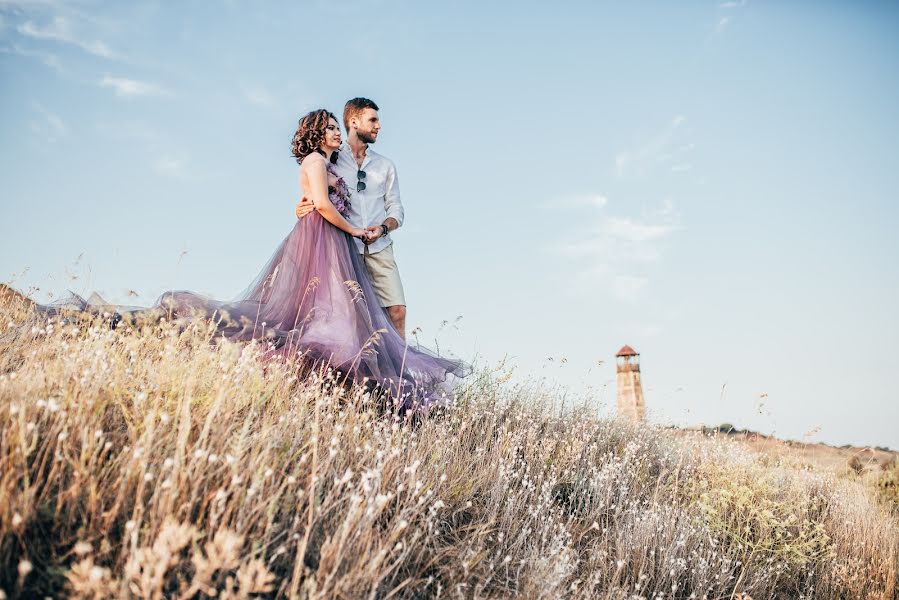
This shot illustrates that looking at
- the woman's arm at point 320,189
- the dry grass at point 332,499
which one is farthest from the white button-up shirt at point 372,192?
the dry grass at point 332,499

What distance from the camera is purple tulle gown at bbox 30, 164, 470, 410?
4.05 m

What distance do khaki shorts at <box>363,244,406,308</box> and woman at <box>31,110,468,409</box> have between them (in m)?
0.51

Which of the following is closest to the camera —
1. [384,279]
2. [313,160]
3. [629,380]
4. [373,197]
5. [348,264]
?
[348,264]

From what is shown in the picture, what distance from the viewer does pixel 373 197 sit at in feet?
19.2

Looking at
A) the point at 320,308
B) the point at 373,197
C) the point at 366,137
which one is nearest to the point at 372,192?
the point at 373,197

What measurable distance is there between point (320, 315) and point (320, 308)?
7 cm

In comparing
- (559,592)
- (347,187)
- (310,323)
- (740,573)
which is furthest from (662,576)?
(347,187)

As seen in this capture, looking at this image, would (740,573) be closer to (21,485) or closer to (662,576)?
(662,576)

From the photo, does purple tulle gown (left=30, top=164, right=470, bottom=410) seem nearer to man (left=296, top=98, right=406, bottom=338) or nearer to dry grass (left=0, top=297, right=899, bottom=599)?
dry grass (left=0, top=297, right=899, bottom=599)

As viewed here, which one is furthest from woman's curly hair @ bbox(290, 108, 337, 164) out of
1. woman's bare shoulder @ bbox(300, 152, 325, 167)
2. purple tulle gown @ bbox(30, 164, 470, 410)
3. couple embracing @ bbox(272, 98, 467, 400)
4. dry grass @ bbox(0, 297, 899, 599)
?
dry grass @ bbox(0, 297, 899, 599)

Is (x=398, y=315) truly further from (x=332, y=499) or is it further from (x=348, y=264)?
(x=332, y=499)

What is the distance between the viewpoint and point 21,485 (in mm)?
1890

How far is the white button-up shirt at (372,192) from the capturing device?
18.8ft

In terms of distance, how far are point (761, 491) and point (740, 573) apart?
135 cm
